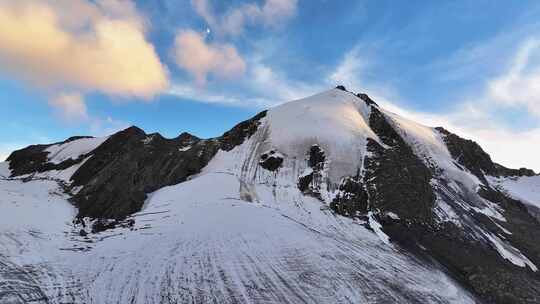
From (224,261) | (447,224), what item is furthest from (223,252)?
(447,224)

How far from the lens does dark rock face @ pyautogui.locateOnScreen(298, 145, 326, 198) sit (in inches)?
1007

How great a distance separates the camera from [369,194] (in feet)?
80.8

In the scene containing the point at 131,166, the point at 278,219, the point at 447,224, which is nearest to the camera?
the point at 278,219

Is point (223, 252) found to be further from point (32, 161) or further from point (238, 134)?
point (32, 161)

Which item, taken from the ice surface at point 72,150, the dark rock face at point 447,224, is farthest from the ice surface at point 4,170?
the dark rock face at point 447,224

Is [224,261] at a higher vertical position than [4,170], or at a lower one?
lower

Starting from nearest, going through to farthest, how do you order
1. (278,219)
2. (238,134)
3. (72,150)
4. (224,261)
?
(224,261) < (278,219) < (238,134) < (72,150)

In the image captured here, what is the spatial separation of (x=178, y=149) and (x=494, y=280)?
26.1 m

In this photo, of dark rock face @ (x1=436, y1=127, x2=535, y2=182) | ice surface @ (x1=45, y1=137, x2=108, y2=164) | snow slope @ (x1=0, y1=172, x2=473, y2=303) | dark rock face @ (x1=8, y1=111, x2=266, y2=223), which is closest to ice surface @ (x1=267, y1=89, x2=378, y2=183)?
dark rock face @ (x1=8, y1=111, x2=266, y2=223)

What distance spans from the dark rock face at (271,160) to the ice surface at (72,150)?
19273 mm

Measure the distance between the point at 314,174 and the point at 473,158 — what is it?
20.4 metres

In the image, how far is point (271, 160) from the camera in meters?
29.7

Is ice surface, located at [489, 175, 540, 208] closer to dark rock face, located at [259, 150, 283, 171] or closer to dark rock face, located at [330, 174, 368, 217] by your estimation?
dark rock face, located at [330, 174, 368, 217]

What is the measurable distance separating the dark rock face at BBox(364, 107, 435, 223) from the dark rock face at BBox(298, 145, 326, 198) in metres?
3.28
